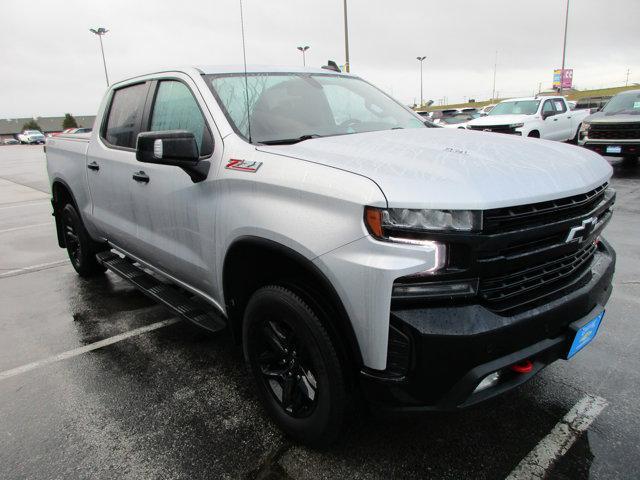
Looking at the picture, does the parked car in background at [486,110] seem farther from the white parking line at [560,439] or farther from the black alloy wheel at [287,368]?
the black alloy wheel at [287,368]

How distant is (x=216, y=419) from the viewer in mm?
2635

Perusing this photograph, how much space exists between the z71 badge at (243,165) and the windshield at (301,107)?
0.18m

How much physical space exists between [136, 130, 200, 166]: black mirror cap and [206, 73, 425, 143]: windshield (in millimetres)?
278

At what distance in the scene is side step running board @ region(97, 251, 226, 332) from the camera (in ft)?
9.53

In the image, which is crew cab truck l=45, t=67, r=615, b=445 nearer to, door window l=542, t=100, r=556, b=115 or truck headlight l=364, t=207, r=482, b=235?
truck headlight l=364, t=207, r=482, b=235

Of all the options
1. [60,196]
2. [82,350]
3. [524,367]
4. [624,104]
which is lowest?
[82,350]

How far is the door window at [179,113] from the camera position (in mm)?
2766

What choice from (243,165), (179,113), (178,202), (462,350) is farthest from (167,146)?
(462,350)

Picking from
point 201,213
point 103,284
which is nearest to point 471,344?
point 201,213

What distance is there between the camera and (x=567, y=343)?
2.05 meters

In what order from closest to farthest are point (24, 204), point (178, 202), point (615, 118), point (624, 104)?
point (178, 202) → point (615, 118) → point (24, 204) → point (624, 104)

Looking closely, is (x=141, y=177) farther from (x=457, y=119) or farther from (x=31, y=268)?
(x=457, y=119)

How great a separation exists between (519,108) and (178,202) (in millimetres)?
13272

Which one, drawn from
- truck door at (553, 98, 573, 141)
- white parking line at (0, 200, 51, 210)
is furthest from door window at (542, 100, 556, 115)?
white parking line at (0, 200, 51, 210)
